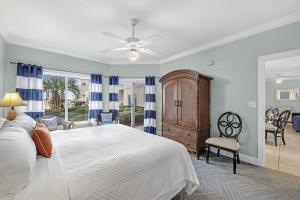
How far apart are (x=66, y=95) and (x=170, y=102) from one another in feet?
9.55

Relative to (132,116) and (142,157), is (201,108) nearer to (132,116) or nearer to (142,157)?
(142,157)

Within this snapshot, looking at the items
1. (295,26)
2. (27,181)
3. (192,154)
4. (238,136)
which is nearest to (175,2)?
(295,26)

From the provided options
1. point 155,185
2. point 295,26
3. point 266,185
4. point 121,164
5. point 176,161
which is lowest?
point 266,185

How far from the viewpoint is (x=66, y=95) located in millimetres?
4371

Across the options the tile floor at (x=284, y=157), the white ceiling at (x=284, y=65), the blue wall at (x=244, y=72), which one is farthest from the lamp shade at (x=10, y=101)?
the white ceiling at (x=284, y=65)

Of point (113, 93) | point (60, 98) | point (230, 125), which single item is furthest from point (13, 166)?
point (113, 93)

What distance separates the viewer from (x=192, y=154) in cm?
347

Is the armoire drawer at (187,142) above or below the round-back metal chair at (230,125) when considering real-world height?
below

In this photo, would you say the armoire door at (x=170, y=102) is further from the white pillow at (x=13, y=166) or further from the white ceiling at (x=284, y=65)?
the white pillow at (x=13, y=166)

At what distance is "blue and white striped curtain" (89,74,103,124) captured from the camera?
4.62 meters

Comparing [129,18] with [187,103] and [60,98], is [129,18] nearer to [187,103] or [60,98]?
[187,103]

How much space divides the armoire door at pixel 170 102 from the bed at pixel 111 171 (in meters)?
1.71

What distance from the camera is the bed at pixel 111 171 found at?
1.07 m

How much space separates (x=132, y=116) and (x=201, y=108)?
278 cm
